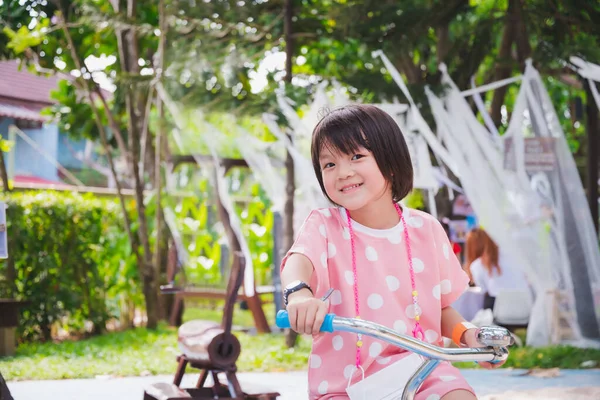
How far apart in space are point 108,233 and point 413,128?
148 inches

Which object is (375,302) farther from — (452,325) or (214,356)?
(214,356)

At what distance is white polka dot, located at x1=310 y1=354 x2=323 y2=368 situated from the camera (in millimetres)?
2172

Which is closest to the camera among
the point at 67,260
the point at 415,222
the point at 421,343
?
the point at 421,343

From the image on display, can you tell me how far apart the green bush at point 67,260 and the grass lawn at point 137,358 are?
0.44 m

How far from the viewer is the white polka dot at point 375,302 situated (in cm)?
217

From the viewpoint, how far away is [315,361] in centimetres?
218

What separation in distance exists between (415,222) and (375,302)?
29 centimetres

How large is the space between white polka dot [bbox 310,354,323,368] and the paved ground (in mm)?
3007

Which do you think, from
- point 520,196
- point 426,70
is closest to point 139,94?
point 426,70

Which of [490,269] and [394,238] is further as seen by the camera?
[490,269]

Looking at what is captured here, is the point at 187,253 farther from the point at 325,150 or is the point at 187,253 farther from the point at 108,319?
the point at 325,150

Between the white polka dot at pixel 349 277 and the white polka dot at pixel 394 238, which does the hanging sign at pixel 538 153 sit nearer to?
the white polka dot at pixel 394 238

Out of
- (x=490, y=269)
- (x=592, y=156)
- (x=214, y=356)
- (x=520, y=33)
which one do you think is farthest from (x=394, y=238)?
(x=592, y=156)

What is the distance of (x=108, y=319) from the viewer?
905 cm
